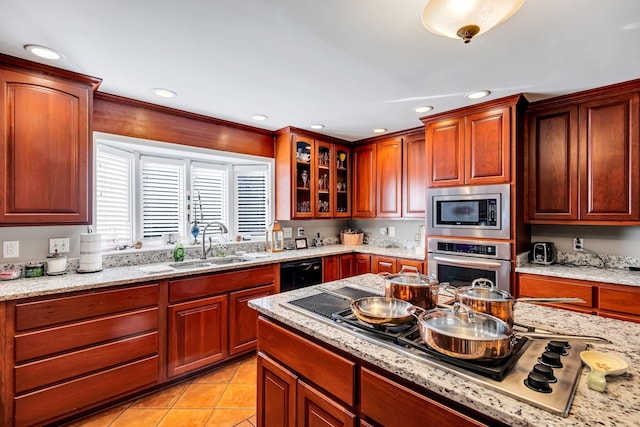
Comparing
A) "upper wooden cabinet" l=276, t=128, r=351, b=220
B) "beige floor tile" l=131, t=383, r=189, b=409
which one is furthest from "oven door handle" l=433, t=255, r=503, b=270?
"beige floor tile" l=131, t=383, r=189, b=409

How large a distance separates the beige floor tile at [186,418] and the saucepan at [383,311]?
1566 millimetres

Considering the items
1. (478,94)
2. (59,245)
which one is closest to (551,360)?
(478,94)

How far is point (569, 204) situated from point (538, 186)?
0.28 meters

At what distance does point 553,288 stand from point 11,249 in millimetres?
4130

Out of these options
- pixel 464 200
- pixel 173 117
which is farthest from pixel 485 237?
pixel 173 117

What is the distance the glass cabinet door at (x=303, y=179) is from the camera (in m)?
3.73

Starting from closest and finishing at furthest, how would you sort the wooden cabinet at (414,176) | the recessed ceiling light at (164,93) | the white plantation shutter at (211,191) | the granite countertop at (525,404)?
1. the granite countertop at (525,404)
2. the recessed ceiling light at (164,93)
3. the white plantation shutter at (211,191)
4. the wooden cabinet at (414,176)

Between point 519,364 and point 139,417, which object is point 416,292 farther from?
point 139,417

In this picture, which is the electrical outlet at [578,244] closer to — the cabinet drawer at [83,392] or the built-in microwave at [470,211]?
the built-in microwave at [470,211]

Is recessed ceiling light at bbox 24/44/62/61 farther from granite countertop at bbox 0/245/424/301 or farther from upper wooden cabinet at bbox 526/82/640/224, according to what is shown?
upper wooden cabinet at bbox 526/82/640/224

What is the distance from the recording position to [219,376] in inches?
102

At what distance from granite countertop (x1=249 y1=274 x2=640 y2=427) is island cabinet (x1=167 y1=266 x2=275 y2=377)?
135 cm

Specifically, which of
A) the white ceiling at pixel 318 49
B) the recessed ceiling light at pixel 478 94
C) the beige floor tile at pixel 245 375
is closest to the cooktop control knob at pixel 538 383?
the white ceiling at pixel 318 49

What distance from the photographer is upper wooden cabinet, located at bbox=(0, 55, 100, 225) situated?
1.94 meters
